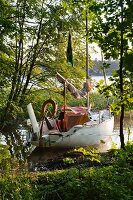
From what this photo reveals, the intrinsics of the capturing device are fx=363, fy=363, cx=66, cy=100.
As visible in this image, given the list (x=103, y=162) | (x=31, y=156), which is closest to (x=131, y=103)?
(x=103, y=162)

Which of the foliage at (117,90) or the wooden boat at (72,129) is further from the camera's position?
the wooden boat at (72,129)

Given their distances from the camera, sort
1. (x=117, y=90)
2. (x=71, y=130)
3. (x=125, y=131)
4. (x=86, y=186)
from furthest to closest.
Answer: (x=125, y=131) < (x=71, y=130) < (x=86, y=186) < (x=117, y=90)

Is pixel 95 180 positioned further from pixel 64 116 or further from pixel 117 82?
pixel 64 116

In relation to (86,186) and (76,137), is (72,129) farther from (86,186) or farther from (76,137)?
(86,186)

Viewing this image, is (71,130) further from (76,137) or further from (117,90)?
(117,90)

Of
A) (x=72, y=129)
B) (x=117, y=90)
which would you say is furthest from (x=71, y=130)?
(x=117, y=90)

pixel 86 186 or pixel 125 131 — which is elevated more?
pixel 125 131

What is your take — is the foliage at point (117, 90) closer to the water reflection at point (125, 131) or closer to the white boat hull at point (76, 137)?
the water reflection at point (125, 131)

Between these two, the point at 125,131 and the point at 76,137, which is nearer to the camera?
the point at 76,137

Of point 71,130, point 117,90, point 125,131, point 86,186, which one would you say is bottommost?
point 86,186

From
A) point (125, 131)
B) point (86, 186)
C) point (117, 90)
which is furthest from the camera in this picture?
point (125, 131)

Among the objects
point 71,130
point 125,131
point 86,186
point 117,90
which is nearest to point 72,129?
point 71,130

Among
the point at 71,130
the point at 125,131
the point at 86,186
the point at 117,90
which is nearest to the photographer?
the point at 117,90

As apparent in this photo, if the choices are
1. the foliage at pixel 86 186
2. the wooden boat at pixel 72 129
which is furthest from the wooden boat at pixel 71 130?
the foliage at pixel 86 186
